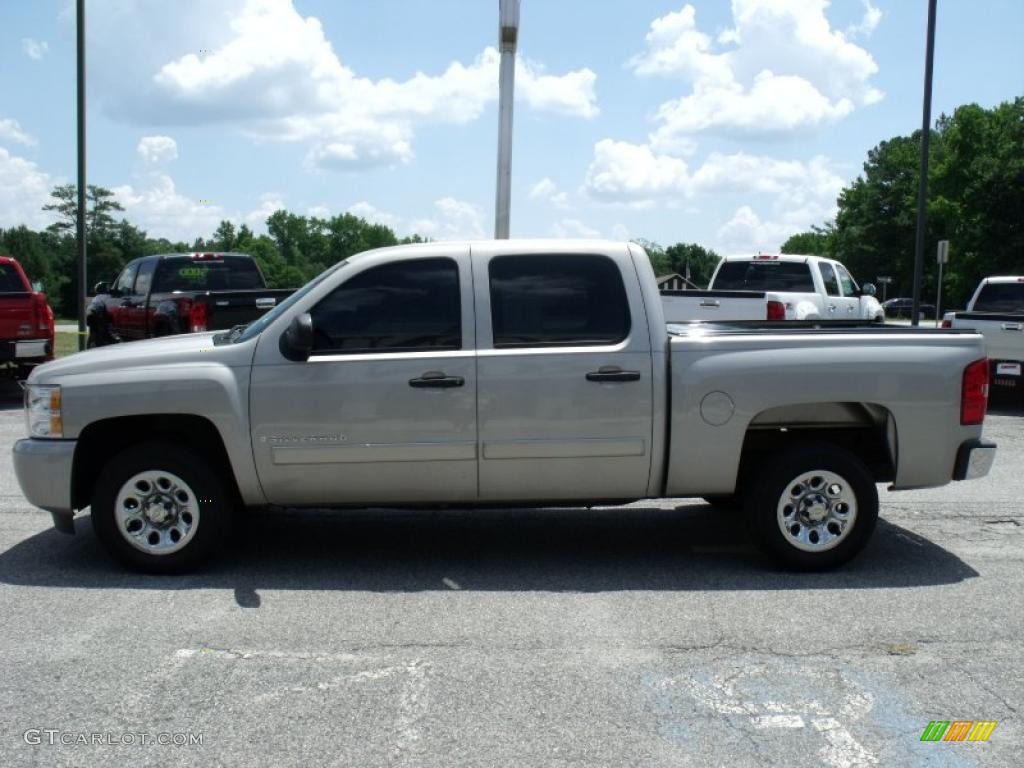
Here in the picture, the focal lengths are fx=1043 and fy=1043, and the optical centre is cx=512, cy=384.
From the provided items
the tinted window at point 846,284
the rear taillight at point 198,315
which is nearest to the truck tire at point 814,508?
the rear taillight at point 198,315

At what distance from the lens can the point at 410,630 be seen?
505 cm

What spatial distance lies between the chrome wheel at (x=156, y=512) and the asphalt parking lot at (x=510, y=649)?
0.22 meters

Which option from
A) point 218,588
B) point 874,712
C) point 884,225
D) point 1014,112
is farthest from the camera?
point 884,225

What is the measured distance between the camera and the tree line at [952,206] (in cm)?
5559

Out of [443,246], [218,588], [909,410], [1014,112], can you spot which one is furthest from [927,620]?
[1014,112]

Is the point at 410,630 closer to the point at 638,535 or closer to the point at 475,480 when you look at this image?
the point at 475,480

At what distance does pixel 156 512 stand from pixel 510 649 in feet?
7.68

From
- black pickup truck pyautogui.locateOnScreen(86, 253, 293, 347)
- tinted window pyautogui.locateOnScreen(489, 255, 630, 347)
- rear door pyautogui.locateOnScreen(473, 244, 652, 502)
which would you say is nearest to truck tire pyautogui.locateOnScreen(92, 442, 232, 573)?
rear door pyautogui.locateOnScreen(473, 244, 652, 502)

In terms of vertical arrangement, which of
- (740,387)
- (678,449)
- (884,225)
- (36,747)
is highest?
(884,225)

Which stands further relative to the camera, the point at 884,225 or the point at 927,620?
the point at 884,225

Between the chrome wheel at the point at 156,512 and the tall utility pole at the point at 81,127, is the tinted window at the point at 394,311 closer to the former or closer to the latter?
the chrome wheel at the point at 156,512

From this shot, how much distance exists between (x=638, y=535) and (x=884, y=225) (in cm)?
9029

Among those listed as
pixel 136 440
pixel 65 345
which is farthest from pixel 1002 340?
pixel 65 345

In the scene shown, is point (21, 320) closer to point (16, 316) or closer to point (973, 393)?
point (16, 316)
